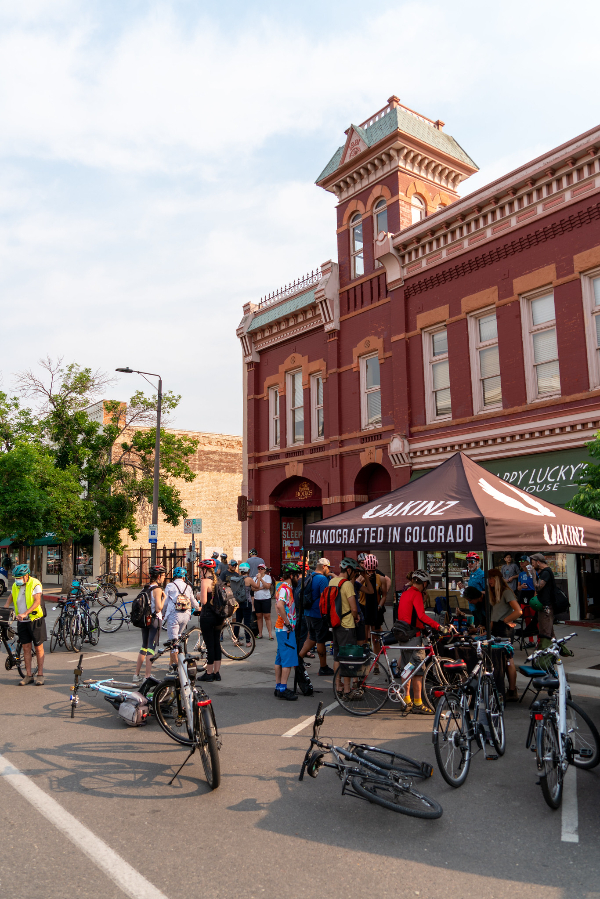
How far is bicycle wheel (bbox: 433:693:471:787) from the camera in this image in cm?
582

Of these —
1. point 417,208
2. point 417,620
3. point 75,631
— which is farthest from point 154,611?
point 417,208

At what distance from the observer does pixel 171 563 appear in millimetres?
36031

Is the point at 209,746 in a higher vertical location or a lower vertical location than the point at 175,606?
lower

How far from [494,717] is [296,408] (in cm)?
1854

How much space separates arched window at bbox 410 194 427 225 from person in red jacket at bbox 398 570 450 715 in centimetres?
1530

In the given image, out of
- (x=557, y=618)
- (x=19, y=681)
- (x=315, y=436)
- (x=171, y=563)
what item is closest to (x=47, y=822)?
(x=19, y=681)

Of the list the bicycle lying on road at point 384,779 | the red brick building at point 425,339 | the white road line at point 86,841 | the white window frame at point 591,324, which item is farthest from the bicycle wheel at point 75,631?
the white window frame at point 591,324

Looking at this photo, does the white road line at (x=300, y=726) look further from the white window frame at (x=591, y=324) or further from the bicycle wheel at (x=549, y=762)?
the white window frame at (x=591, y=324)

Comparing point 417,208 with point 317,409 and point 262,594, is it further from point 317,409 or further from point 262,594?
point 262,594

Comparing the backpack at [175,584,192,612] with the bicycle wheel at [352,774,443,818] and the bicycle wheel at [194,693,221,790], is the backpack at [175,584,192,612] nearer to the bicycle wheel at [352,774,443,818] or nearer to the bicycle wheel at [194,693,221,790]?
the bicycle wheel at [194,693,221,790]

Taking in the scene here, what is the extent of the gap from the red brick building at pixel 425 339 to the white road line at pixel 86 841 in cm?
1261

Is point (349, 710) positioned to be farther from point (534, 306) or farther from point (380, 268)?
point (380, 268)

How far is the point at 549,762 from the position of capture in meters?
5.35

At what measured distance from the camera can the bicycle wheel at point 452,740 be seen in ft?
19.1
